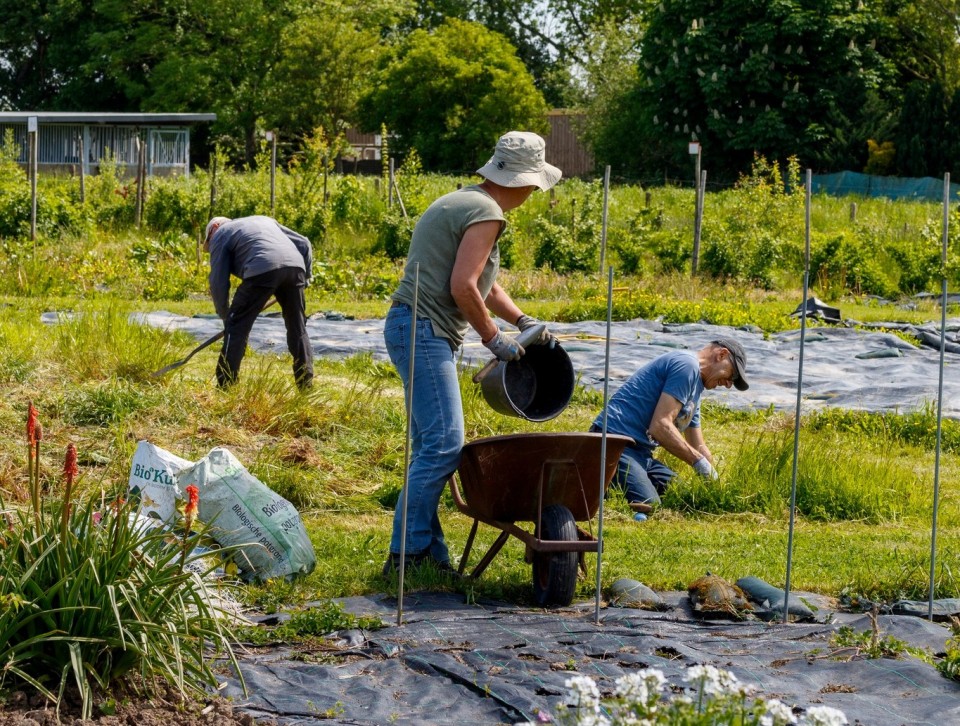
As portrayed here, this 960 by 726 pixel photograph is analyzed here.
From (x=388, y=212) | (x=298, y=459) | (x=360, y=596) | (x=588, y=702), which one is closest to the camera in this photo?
(x=588, y=702)

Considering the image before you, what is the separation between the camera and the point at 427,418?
484 centimetres

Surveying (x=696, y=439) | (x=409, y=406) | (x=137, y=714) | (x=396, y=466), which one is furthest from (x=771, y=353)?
(x=137, y=714)

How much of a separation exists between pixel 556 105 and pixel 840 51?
57.0 feet

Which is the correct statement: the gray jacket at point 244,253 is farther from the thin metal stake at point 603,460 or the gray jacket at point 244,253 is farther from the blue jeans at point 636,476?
the thin metal stake at point 603,460

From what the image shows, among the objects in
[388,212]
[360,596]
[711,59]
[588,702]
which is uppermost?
[711,59]

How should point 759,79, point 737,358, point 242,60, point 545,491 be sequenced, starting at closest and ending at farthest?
point 545,491 < point 737,358 < point 759,79 < point 242,60

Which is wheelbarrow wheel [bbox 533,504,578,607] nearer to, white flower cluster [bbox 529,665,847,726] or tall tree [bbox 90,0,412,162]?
white flower cluster [bbox 529,665,847,726]

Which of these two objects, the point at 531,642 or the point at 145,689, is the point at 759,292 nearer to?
the point at 531,642

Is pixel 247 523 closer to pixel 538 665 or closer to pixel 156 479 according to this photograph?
pixel 156 479

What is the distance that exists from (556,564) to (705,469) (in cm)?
212

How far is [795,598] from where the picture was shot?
480 cm

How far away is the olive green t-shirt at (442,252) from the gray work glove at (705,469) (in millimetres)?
2078

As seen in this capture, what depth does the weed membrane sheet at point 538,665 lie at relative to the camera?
3.57m

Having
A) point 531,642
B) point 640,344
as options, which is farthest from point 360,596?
point 640,344
